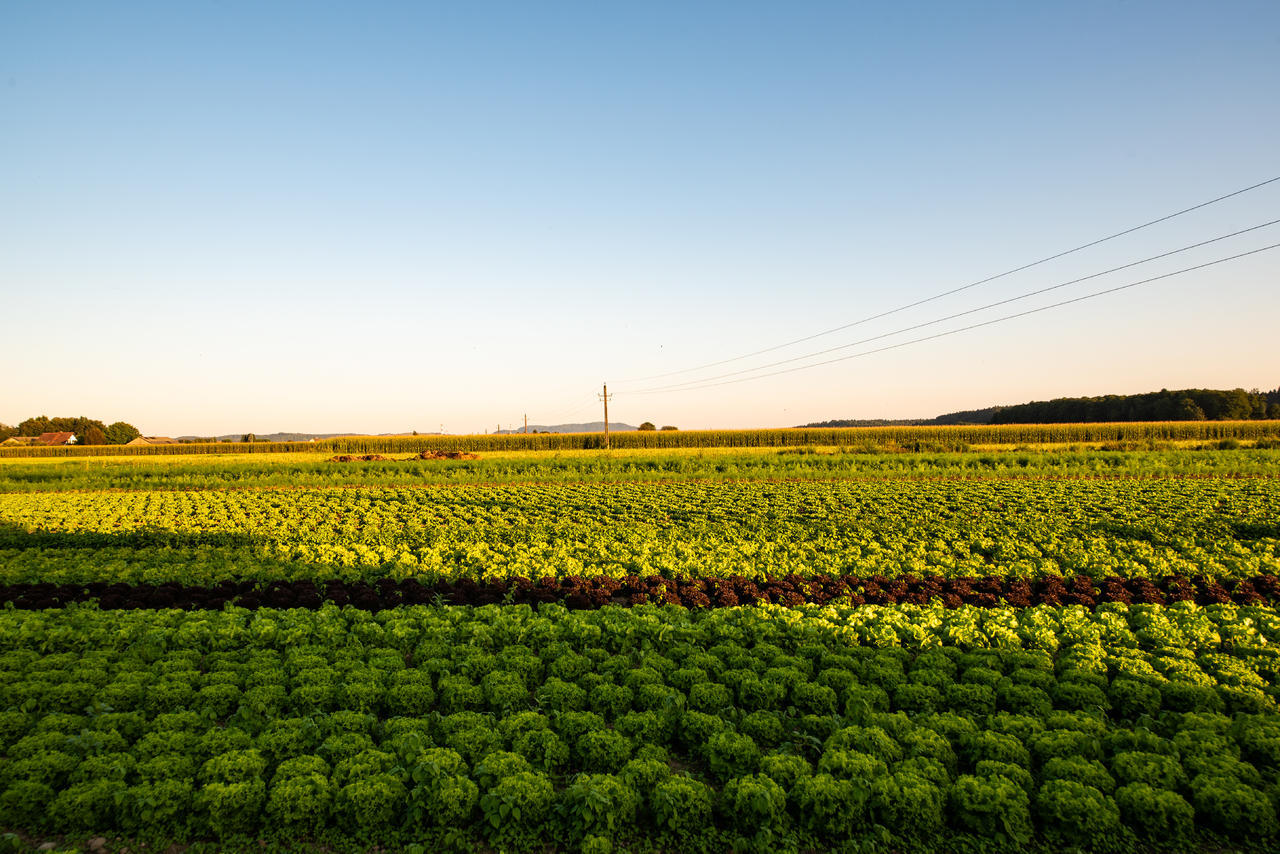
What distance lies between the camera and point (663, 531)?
61.9 ft

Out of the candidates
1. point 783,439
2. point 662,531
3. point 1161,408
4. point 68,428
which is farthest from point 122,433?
point 1161,408

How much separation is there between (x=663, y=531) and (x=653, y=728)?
38.5 ft

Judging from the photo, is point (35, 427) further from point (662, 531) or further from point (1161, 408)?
point (1161, 408)

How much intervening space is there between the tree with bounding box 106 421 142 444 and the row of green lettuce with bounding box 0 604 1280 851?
162 m

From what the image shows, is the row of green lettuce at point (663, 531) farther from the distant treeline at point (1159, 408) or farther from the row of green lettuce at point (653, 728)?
the distant treeline at point (1159, 408)

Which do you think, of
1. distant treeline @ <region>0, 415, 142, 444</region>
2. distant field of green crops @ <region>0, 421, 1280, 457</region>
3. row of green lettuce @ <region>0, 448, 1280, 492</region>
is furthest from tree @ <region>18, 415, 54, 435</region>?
row of green lettuce @ <region>0, 448, 1280, 492</region>

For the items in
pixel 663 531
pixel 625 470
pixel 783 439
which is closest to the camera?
pixel 663 531

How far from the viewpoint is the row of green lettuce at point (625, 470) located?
35562mm

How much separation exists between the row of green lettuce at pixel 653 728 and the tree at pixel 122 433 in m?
162

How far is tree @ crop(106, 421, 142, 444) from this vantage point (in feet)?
454

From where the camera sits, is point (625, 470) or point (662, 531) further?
point (625, 470)

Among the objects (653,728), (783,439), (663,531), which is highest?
(783,439)

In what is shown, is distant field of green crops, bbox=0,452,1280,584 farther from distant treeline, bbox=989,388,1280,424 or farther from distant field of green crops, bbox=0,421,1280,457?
distant treeline, bbox=989,388,1280,424

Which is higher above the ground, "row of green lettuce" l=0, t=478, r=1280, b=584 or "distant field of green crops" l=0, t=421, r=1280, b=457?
"distant field of green crops" l=0, t=421, r=1280, b=457
